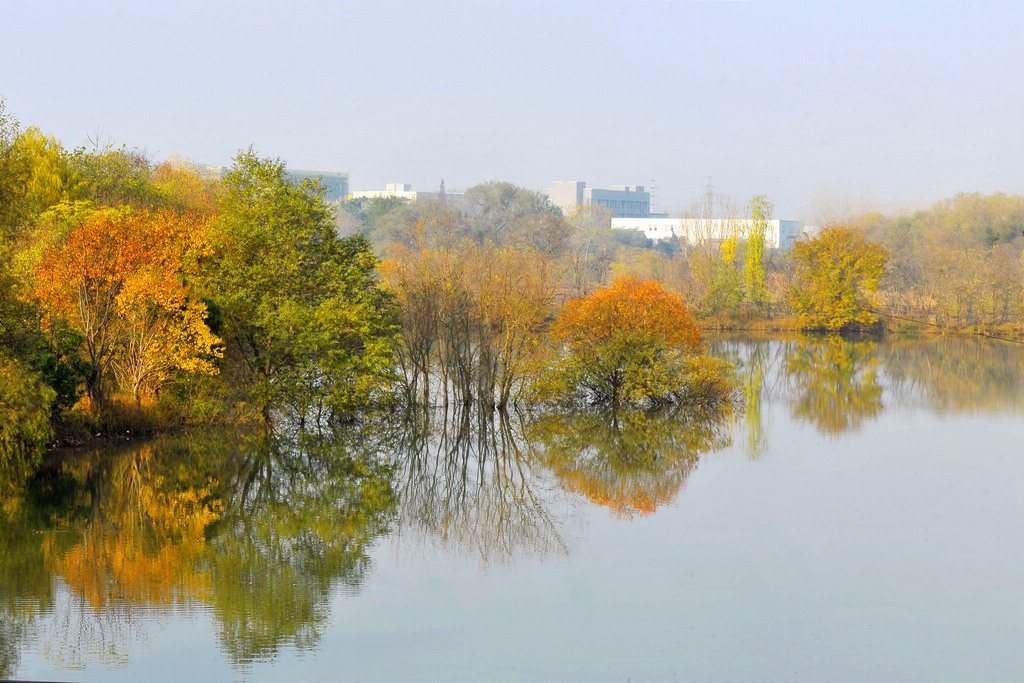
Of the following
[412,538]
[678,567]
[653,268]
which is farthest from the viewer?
[653,268]

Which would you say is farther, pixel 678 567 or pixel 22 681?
pixel 678 567

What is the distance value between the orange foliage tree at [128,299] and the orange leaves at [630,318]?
6979mm

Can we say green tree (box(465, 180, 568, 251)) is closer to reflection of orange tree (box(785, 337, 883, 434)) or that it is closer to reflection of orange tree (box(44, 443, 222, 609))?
reflection of orange tree (box(785, 337, 883, 434))

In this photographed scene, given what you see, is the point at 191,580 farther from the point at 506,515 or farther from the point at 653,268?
the point at 653,268

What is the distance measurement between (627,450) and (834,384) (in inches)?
435

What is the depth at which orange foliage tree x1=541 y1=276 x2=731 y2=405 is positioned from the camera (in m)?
19.0

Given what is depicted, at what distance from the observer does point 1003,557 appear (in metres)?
9.52

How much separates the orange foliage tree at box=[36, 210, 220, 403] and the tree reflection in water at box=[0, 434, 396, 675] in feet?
4.75

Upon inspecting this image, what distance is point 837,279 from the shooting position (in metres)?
43.2

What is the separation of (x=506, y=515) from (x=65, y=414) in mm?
6997

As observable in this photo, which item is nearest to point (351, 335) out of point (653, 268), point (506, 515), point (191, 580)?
point (506, 515)

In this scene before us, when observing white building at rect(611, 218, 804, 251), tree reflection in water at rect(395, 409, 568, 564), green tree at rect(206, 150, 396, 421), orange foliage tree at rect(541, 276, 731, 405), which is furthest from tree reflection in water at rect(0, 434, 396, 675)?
white building at rect(611, 218, 804, 251)

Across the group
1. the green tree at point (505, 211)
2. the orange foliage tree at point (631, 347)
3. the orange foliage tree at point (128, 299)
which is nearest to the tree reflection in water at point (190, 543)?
the orange foliage tree at point (128, 299)

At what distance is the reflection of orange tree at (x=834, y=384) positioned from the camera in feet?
62.7
